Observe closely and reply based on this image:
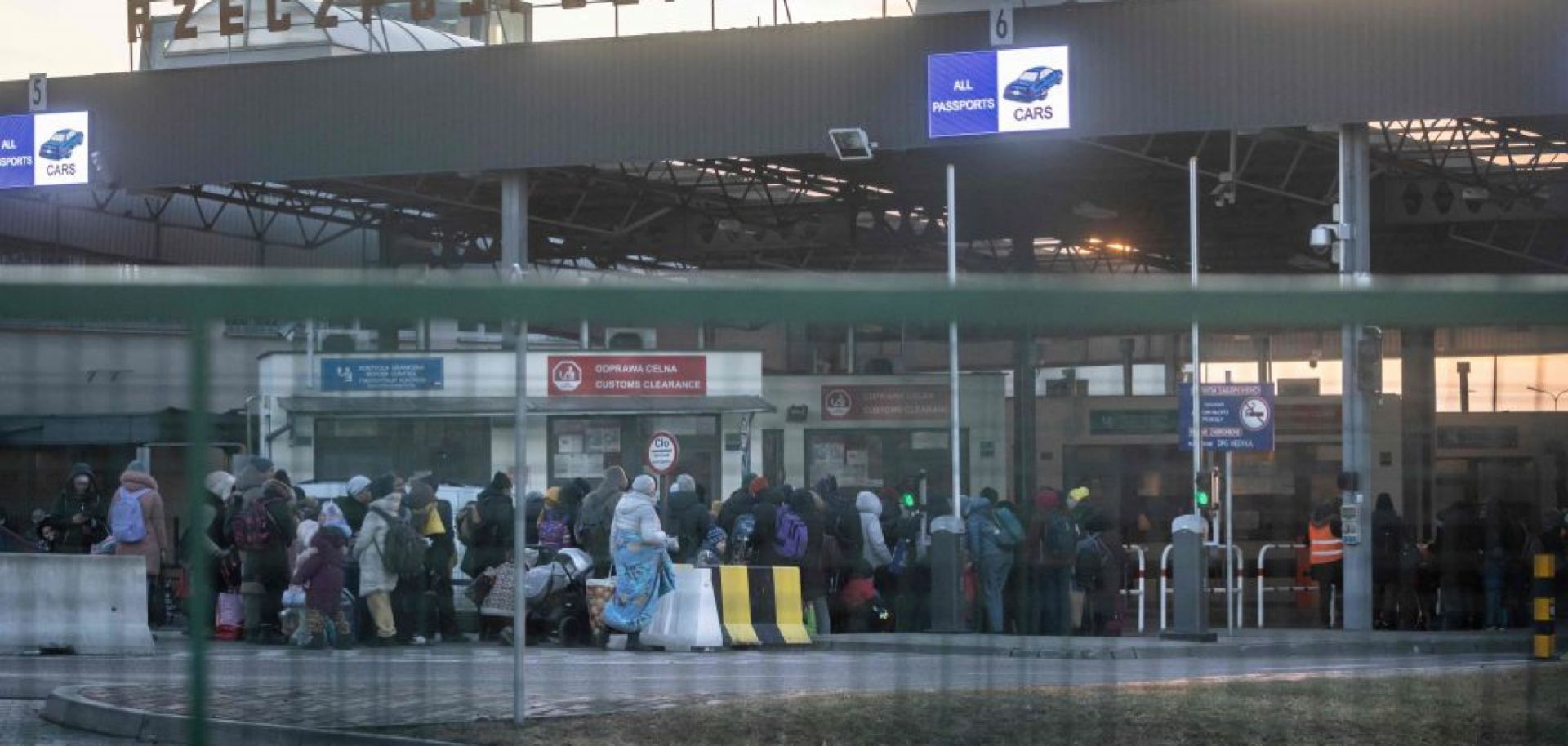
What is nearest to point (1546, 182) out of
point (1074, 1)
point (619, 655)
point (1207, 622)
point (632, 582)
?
point (1074, 1)

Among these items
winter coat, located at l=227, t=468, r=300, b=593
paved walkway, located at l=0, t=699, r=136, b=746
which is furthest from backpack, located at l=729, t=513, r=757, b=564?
paved walkway, located at l=0, t=699, r=136, b=746

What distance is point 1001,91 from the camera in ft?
90.5

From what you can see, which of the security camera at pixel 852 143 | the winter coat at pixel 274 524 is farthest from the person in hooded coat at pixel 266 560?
the security camera at pixel 852 143

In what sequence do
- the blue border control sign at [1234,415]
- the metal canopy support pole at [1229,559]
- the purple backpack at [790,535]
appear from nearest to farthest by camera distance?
the purple backpack at [790,535], the blue border control sign at [1234,415], the metal canopy support pole at [1229,559]

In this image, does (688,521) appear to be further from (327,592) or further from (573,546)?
(327,592)

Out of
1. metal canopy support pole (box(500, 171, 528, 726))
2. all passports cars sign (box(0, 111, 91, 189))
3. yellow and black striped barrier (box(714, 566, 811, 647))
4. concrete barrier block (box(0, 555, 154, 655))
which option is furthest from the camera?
all passports cars sign (box(0, 111, 91, 189))

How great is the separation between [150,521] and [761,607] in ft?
8.64

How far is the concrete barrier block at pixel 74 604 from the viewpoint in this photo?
16.3 feet

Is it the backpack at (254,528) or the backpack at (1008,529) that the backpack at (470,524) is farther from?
the backpack at (1008,529)

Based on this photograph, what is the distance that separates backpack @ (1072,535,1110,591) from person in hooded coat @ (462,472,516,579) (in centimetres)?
139

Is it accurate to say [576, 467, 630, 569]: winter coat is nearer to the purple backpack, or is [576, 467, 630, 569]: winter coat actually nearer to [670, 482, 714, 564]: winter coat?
[670, 482, 714, 564]: winter coat

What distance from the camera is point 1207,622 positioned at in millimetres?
11531

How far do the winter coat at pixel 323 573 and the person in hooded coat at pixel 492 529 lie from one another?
12.9 inches

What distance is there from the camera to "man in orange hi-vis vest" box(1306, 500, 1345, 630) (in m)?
4.91
